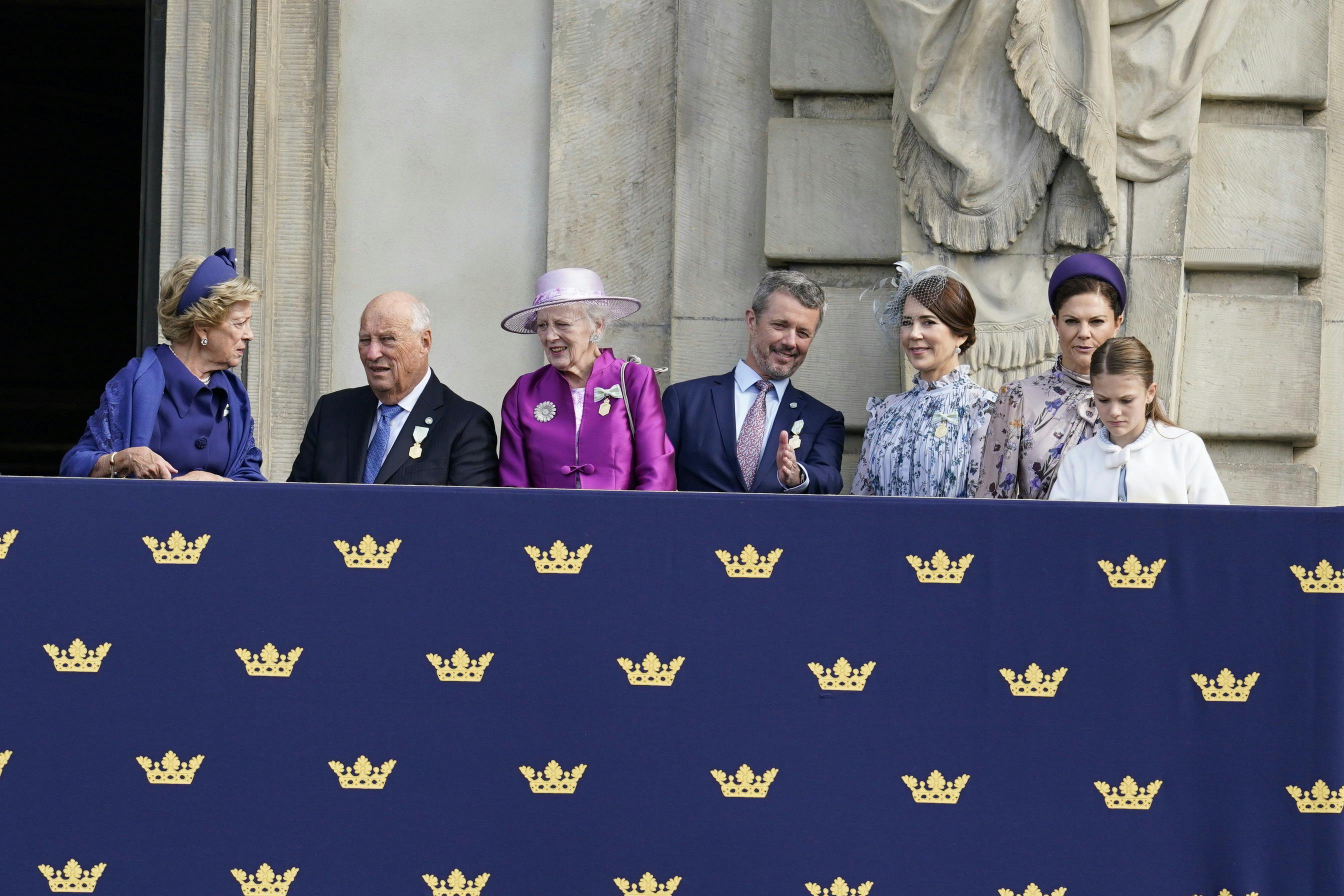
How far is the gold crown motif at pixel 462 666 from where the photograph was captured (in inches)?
129

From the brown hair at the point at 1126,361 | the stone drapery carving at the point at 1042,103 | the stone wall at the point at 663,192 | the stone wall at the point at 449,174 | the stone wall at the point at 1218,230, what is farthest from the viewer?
the stone wall at the point at 449,174

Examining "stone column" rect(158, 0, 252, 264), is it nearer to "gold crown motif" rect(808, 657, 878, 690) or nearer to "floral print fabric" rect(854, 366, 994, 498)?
"floral print fabric" rect(854, 366, 994, 498)

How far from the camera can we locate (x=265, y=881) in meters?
3.23

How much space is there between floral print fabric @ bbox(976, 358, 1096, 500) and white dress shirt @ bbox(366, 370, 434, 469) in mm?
1462

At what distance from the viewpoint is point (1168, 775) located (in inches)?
127

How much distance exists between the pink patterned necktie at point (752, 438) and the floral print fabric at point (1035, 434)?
0.60 m

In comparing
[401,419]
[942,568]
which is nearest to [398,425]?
[401,419]

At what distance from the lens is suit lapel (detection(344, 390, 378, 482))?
4.21 metres

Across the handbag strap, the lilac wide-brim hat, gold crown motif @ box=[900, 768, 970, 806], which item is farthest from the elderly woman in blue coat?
gold crown motif @ box=[900, 768, 970, 806]

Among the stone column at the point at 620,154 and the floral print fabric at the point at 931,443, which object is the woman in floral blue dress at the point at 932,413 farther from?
the stone column at the point at 620,154

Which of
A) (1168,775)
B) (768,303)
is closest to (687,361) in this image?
(768,303)

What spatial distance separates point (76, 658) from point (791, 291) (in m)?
2.06

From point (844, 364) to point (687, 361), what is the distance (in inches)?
19.6

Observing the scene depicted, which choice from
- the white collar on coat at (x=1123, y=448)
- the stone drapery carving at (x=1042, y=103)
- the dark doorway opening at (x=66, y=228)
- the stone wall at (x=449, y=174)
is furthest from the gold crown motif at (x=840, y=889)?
the dark doorway opening at (x=66, y=228)
